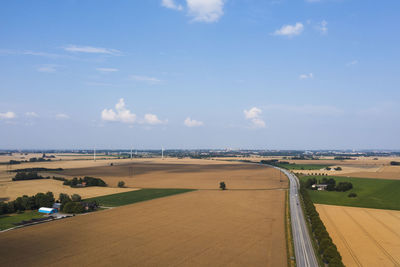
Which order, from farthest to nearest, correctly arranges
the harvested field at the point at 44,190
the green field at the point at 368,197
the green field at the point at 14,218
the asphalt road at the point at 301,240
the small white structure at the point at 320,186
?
the small white structure at the point at 320,186 → the harvested field at the point at 44,190 → the green field at the point at 368,197 → the green field at the point at 14,218 → the asphalt road at the point at 301,240

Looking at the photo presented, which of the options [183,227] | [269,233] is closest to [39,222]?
[183,227]

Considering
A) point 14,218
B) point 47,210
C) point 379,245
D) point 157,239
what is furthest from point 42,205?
point 379,245

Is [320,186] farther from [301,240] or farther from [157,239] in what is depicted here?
[157,239]

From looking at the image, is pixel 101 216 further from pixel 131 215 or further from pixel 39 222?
pixel 39 222

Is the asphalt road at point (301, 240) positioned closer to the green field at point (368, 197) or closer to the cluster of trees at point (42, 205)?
the green field at point (368, 197)

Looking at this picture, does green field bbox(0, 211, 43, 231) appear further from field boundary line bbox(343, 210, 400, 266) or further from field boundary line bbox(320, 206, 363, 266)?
field boundary line bbox(343, 210, 400, 266)

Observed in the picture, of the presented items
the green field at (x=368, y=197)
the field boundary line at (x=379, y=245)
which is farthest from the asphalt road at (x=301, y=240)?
the green field at (x=368, y=197)
